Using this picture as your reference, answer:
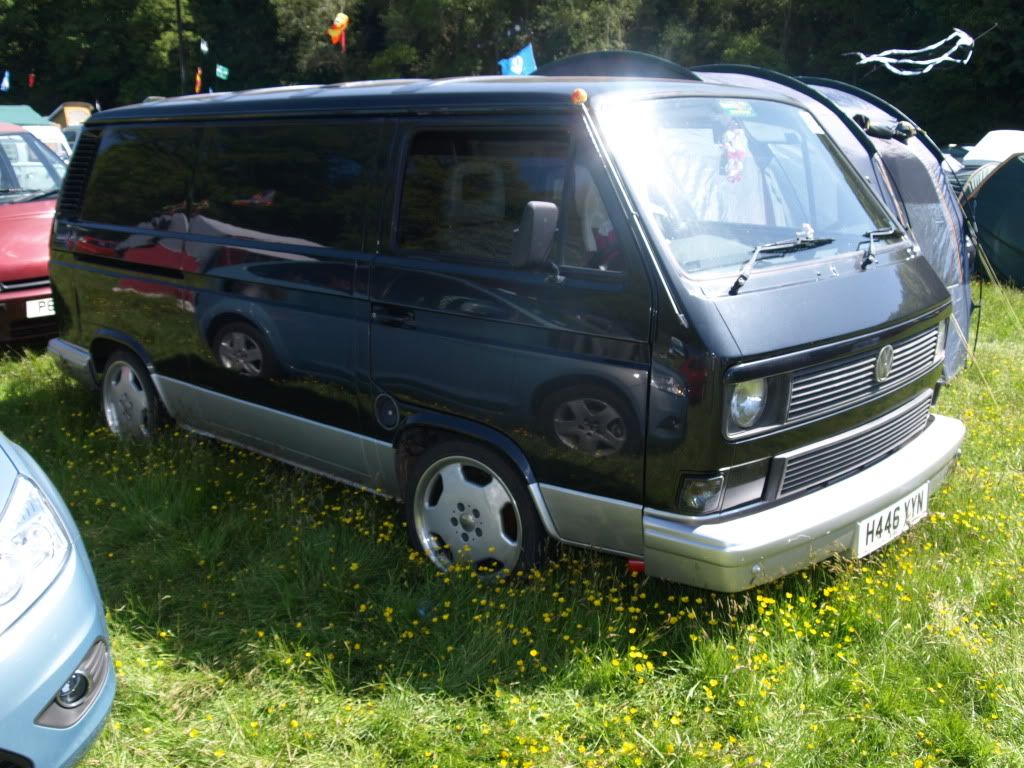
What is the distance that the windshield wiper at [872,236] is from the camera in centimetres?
392

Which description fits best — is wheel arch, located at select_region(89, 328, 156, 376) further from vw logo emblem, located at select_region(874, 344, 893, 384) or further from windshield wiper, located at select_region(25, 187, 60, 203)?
vw logo emblem, located at select_region(874, 344, 893, 384)

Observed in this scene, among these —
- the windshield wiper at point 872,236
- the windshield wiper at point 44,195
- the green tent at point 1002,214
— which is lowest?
the green tent at point 1002,214

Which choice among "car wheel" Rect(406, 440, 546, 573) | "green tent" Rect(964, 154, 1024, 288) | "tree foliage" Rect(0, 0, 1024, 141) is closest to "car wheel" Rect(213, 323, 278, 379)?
"car wheel" Rect(406, 440, 546, 573)

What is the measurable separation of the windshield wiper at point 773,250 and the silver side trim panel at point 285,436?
1.68 meters

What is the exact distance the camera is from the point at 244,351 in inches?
187

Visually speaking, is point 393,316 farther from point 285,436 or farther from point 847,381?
point 847,381

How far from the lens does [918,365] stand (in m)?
4.14

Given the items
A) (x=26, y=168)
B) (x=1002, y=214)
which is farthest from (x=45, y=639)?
(x=1002, y=214)

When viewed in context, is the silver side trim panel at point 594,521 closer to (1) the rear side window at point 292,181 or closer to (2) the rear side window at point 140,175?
(1) the rear side window at point 292,181

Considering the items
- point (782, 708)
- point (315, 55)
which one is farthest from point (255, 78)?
point (782, 708)

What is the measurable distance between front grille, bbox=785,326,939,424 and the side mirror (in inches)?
39.3

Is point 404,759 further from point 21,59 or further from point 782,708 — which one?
point 21,59

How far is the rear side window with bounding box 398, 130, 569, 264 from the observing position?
3661 millimetres

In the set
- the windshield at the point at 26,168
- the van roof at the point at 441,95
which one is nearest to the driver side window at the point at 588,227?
the van roof at the point at 441,95
